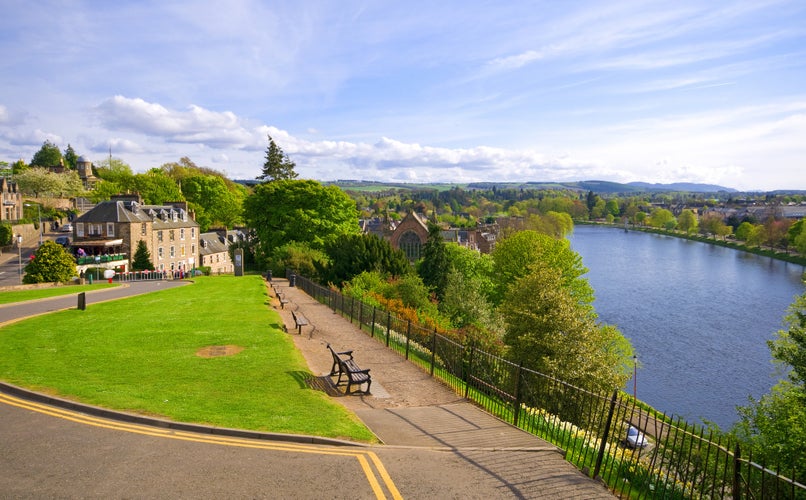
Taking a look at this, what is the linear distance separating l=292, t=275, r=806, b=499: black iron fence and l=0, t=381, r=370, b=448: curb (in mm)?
4228

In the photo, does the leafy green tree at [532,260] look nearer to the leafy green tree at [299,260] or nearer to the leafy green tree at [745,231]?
the leafy green tree at [299,260]

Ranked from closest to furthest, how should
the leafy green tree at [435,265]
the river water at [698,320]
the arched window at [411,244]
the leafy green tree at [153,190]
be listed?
the river water at [698,320]
the leafy green tree at [435,265]
the leafy green tree at [153,190]
the arched window at [411,244]

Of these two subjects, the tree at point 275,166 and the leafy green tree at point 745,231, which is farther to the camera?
the leafy green tree at point 745,231

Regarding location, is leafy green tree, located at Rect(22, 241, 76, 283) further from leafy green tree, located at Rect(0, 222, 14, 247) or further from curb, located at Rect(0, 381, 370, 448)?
leafy green tree, located at Rect(0, 222, 14, 247)

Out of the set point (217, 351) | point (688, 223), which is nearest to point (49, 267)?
point (217, 351)

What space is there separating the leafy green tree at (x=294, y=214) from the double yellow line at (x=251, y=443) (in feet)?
149

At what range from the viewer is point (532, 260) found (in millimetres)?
51594

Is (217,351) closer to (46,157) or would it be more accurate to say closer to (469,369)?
(469,369)

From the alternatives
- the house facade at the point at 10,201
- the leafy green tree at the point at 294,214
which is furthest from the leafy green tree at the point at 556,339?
the house facade at the point at 10,201

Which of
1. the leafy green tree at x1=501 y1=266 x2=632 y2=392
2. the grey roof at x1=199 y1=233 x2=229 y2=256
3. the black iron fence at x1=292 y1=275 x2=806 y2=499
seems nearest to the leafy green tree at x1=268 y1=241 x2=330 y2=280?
the black iron fence at x1=292 y1=275 x2=806 y2=499

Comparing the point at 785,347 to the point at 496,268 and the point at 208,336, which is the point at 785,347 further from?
the point at 496,268

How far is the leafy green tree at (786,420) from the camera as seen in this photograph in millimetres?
12375

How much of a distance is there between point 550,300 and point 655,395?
20.3m

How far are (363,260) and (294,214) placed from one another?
2035cm
